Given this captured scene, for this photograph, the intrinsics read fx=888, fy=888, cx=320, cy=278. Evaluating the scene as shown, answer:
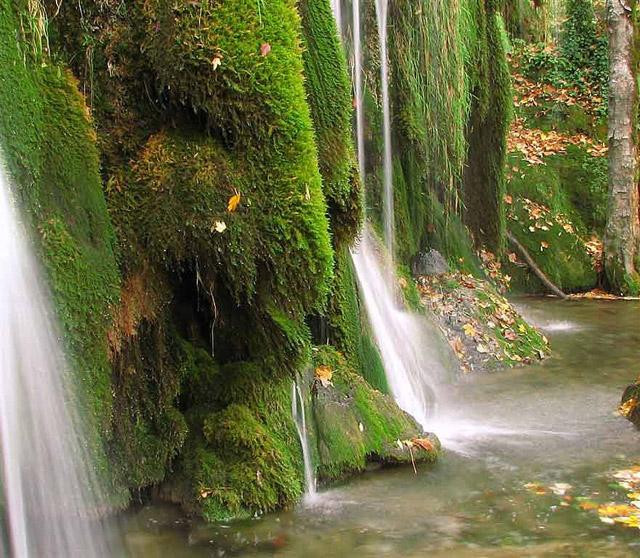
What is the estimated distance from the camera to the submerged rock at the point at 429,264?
32.0 ft

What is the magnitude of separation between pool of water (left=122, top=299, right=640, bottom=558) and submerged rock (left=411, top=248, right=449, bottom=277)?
7.76 feet

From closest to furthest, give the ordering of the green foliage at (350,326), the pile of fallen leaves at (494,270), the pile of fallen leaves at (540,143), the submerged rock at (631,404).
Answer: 1. the green foliage at (350,326)
2. the submerged rock at (631,404)
3. the pile of fallen leaves at (494,270)
4. the pile of fallen leaves at (540,143)

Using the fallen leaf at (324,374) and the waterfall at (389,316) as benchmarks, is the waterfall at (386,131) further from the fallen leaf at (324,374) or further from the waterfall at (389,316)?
the fallen leaf at (324,374)

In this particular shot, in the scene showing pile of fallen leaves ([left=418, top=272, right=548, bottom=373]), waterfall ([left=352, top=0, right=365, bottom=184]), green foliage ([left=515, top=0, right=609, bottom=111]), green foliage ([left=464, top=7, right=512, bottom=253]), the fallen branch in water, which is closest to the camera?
waterfall ([left=352, top=0, right=365, bottom=184])

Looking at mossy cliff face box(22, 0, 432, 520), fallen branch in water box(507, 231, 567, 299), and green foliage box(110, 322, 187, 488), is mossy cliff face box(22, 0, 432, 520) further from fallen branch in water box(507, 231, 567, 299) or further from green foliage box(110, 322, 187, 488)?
fallen branch in water box(507, 231, 567, 299)

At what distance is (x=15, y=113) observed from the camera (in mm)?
3734

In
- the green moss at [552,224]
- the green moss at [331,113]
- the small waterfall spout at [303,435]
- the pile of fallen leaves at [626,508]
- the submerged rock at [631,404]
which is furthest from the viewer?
the green moss at [552,224]

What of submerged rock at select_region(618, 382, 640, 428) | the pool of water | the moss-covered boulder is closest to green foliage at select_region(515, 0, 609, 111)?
the pool of water

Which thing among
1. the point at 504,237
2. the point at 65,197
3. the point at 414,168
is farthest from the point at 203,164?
the point at 504,237

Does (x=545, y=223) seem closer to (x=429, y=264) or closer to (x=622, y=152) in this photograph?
(x=622, y=152)

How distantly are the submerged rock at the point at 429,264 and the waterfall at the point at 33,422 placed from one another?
6.22 metres

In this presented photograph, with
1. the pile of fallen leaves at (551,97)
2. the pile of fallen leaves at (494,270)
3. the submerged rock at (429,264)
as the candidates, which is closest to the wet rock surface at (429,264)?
the submerged rock at (429,264)

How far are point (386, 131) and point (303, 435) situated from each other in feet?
12.9

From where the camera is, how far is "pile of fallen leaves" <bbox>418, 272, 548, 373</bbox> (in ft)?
28.2
